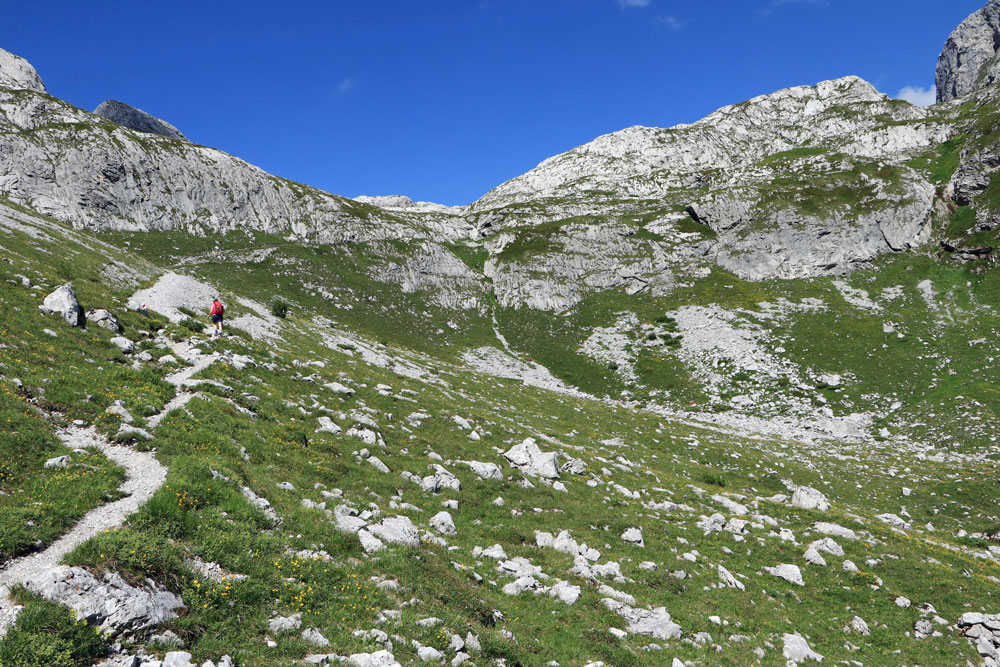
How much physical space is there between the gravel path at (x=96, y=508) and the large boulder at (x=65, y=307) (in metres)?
8.45

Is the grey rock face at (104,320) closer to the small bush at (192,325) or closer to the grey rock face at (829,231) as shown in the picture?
the small bush at (192,325)

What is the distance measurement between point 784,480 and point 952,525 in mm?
8956

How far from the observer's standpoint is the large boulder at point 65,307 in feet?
65.2

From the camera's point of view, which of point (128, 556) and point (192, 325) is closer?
point (128, 556)

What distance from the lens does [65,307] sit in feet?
65.9

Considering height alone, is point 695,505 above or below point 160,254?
below

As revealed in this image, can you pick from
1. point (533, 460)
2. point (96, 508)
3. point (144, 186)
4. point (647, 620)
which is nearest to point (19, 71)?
point (144, 186)

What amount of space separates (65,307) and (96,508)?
15.4 meters

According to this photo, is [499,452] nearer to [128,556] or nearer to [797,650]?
[797,650]

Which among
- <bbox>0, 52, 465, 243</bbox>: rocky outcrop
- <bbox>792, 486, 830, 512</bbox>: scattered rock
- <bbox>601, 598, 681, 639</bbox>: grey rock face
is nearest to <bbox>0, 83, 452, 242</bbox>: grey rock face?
<bbox>0, 52, 465, 243</bbox>: rocky outcrop

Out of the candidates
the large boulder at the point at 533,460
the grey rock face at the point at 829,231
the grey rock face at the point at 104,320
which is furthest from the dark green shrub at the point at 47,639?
the grey rock face at the point at 829,231

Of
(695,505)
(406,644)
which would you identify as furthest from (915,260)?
(406,644)

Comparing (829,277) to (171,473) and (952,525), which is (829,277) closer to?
(952,525)

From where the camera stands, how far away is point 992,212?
75000 mm
